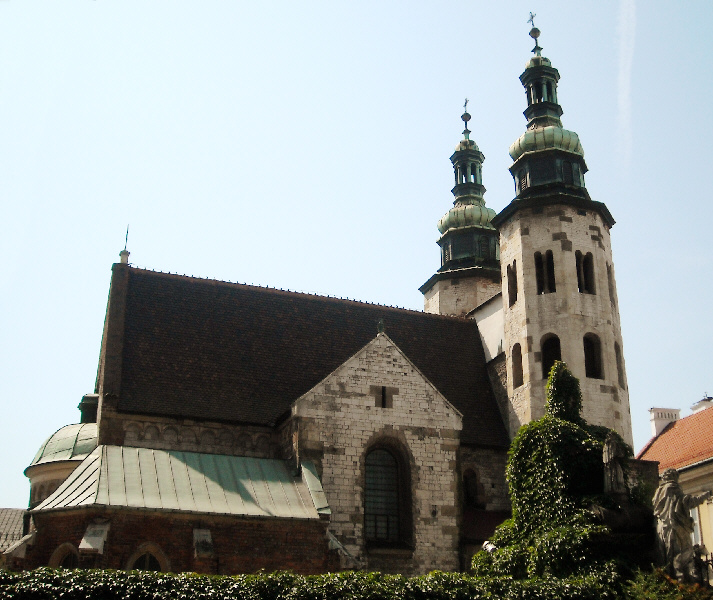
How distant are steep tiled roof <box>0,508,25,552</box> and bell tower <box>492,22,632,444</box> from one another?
84.5ft

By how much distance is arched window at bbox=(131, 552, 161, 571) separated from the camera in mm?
19028

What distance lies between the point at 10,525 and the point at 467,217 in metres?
29.8

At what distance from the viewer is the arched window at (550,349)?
29.0 meters

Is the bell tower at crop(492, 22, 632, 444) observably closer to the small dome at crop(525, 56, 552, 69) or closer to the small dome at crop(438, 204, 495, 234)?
the small dome at crop(525, 56, 552, 69)

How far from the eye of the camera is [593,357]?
2923 cm

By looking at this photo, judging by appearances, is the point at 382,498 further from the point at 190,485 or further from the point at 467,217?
the point at 467,217

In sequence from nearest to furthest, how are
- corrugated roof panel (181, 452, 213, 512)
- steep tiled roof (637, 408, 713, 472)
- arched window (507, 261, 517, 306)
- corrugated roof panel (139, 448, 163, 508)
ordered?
corrugated roof panel (139, 448, 163, 508), corrugated roof panel (181, 452, 213, 512), steep tiled roof (637, 408, 713, 472), arched window (507, 261, 517, 306)

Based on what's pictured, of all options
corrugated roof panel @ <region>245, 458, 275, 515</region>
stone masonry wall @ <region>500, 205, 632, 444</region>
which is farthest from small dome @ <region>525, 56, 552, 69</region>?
corrugated roof panel @ <region>245, 458, 275, 515</region>

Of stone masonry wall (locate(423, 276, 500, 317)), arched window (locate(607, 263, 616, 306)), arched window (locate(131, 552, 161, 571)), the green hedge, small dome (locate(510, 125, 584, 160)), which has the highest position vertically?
small dome (locate(510, 125, 584, 160))

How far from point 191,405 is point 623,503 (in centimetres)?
1215

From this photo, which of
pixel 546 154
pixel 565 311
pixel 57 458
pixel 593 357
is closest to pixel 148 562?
pixel 57 458

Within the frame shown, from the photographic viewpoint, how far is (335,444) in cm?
2339

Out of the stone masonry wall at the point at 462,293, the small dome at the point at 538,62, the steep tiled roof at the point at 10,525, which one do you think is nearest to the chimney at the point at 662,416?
the stone masonry wall at the point at 462,293

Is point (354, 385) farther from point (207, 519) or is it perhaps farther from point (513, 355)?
point (513, 355)
